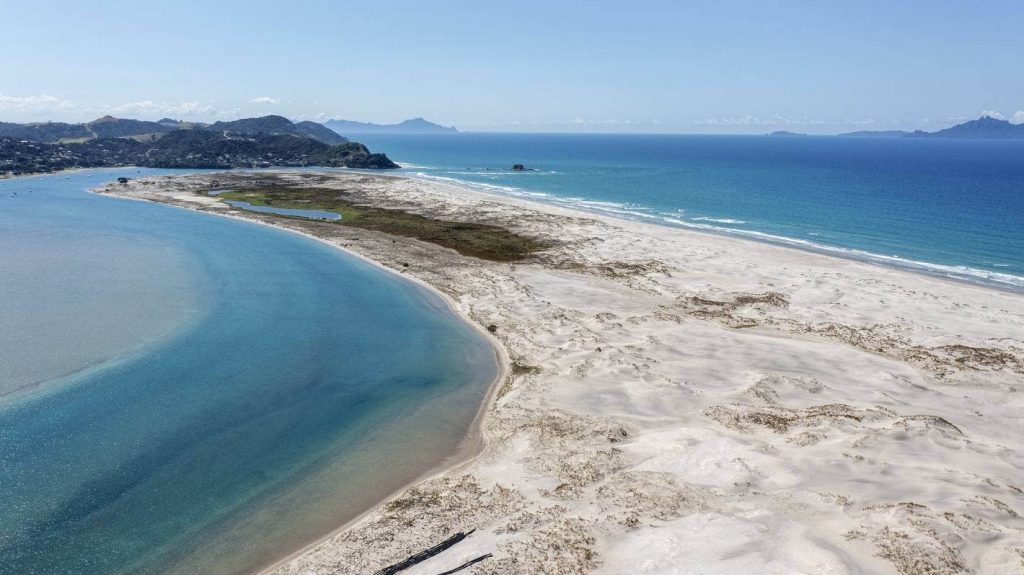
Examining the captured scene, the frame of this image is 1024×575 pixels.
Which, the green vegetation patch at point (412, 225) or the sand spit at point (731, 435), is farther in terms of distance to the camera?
the green vegetation patch at point (412, 225)

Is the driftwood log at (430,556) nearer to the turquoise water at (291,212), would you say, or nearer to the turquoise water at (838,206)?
the turquoise water at (838,206)

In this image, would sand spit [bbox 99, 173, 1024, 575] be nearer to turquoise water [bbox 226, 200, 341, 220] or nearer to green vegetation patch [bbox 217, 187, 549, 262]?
green vegetation patch [bbox 217, 187, 549, 262]

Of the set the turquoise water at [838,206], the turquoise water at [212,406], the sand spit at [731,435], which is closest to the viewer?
the sand spit at [731,435]

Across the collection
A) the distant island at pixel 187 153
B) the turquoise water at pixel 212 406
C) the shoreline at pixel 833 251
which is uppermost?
the distant island at pixel 187 153

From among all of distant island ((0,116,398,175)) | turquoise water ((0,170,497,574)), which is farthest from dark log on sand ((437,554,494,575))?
distant island ((0,116,398,175))

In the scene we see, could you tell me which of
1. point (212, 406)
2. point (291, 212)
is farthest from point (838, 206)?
point (212, 406)

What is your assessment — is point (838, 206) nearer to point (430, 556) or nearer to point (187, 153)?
point (430, 556)

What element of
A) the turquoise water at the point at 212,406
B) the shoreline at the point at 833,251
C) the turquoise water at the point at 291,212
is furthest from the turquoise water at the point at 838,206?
A: the turquoise water at the point at 212,406
